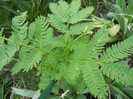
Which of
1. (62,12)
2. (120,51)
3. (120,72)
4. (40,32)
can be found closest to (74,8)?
(62,12)

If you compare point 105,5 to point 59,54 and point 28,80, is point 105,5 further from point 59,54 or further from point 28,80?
point 28,80

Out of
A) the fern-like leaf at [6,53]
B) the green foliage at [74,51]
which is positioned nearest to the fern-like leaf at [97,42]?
the green foliage at [74,51]

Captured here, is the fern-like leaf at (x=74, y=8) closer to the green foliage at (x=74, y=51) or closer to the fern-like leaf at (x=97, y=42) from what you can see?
the green foliage at (x=74, y=51)

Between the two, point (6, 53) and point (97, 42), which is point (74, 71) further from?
point (6, 53)

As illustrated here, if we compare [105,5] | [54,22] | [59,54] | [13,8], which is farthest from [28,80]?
[105,5]

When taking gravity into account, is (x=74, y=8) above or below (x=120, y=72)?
above

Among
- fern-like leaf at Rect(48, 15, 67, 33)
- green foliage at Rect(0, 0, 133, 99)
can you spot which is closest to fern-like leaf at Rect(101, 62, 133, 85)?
green foliage at Rect(0, 0, 133, 99)

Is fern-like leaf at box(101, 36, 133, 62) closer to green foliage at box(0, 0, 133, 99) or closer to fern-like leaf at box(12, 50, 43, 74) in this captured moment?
green foliage at box(0, 0, 133, 99)

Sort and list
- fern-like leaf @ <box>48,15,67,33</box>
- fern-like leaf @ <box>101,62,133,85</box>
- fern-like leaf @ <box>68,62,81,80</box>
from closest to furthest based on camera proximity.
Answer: fern-like leaf @ <box>101,62,133,85</box> → fern-like leaf @ <box>68,62,81,80</box> → fern-like leaf @ <box>48,15,67,33</box>
